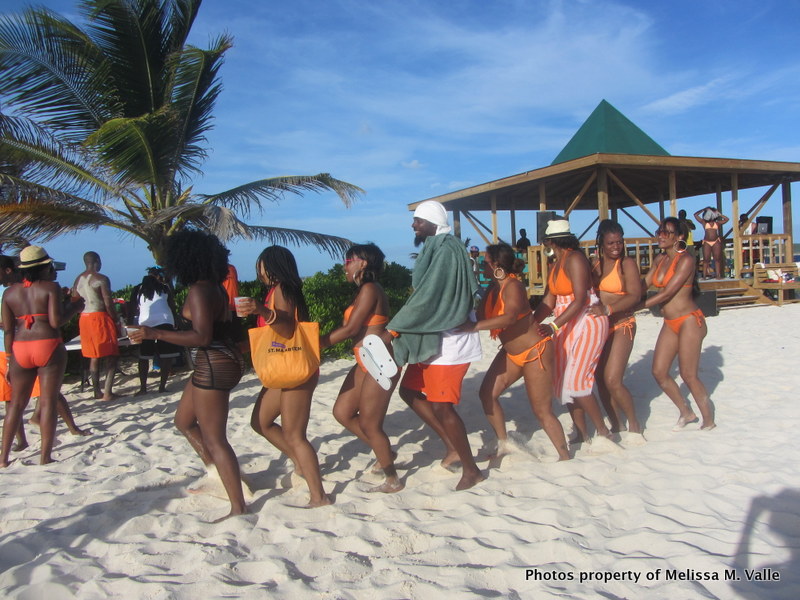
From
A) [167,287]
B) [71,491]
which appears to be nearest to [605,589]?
[71,491]

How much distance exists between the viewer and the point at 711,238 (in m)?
13.0

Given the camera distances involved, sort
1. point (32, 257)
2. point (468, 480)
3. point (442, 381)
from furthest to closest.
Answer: point (32, 257)
point (468, 480)
point (442, 381)

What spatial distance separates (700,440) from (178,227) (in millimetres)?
8760

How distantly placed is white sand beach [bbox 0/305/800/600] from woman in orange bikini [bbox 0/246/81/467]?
37 cm

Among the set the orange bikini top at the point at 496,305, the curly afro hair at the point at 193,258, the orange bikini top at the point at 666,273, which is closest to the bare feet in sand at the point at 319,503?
the curly afro hair at the point at 193,258

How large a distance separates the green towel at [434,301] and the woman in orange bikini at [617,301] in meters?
1.49

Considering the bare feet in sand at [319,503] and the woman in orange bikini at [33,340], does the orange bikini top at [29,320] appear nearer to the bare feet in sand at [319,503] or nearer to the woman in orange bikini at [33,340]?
the woman in orange bikini at [33,340]

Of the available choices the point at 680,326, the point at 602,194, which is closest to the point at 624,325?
the point at 680,326

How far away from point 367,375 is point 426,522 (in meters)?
0.96

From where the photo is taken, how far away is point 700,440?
14.3 feet

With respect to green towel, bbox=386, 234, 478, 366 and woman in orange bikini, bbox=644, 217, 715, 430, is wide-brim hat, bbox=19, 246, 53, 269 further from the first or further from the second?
woman in orange bikini, bbox=644, 217, 715, 430

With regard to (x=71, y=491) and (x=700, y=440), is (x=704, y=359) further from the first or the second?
(x=71, y=491)

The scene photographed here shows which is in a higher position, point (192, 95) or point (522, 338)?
point (192, 95)

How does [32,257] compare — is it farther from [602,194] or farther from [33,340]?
[602,194]
